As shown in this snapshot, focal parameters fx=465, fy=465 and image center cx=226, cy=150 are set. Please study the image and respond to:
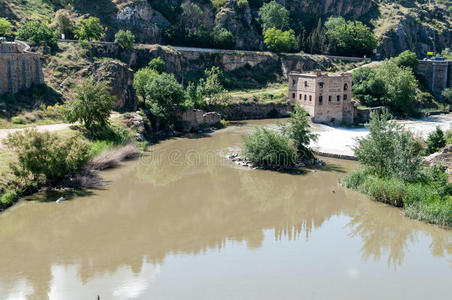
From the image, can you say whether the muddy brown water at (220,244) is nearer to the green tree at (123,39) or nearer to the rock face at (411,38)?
the green tree at (123,39)

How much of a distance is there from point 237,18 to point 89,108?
45420 mm

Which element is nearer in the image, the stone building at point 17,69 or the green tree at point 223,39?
the stone building at point 17,69

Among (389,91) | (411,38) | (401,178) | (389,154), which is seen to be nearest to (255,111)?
(389,91)

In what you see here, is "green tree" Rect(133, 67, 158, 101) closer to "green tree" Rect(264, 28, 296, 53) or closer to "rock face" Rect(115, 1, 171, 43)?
"rock face" Rect(115, 1, 171, 43)

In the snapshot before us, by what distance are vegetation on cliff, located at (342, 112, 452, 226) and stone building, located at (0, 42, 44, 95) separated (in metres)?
30.3

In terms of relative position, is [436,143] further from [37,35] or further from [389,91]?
[37,35]

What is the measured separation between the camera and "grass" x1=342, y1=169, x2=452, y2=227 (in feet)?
77.5

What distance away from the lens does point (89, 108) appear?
36.5 m

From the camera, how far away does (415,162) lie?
2616cm

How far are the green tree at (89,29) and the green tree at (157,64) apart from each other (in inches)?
307

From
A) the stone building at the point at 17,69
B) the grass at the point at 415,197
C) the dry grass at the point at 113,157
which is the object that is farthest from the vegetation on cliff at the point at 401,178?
the stone building at the point at 17,69

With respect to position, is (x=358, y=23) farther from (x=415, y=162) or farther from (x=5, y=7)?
(x=415, y=162)

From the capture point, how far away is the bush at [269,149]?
109 feet

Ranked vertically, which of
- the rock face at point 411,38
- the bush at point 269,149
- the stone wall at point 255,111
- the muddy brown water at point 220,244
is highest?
the rock face at point 411,38
